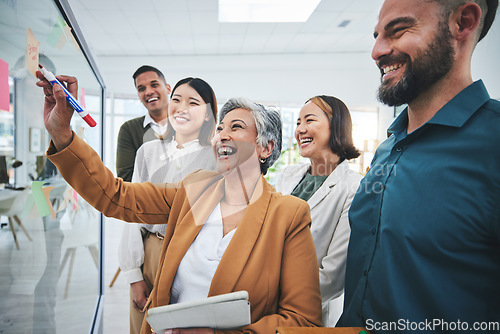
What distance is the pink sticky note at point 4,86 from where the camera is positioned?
739 millimetres

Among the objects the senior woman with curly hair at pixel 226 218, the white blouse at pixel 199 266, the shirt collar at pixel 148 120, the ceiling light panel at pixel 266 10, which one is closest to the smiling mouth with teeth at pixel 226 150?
the senior woman with curly hair at pixel 226 218

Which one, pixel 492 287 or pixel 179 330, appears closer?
pixel 492 287

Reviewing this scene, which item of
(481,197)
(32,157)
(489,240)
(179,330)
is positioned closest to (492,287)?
(489,240)

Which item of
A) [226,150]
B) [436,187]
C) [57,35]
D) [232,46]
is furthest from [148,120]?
[232,46]

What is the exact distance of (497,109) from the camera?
779 millimetres

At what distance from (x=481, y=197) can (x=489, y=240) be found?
4.0 inches

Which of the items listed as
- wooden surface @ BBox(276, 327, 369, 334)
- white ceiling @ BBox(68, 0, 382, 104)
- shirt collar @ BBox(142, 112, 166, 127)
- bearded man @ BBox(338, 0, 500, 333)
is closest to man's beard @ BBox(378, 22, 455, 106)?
bearded man @ BBox(338, 0, 500, 333)

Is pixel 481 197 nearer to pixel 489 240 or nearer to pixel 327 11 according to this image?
pixel 489 240

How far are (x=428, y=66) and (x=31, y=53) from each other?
3.58 feet

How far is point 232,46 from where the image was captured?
269 inches

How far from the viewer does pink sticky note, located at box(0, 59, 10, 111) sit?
0.74m

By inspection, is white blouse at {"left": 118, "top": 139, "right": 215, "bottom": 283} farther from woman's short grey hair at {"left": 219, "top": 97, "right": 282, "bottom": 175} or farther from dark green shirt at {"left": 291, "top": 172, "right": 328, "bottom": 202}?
dark green shirt at {"left": 291, "top": 172, "right": 328, "bottom": 202}

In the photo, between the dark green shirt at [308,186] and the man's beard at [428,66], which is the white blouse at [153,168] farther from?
the man's beard at [428,66]

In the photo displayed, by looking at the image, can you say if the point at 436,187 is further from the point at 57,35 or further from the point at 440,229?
the point at 57,35
